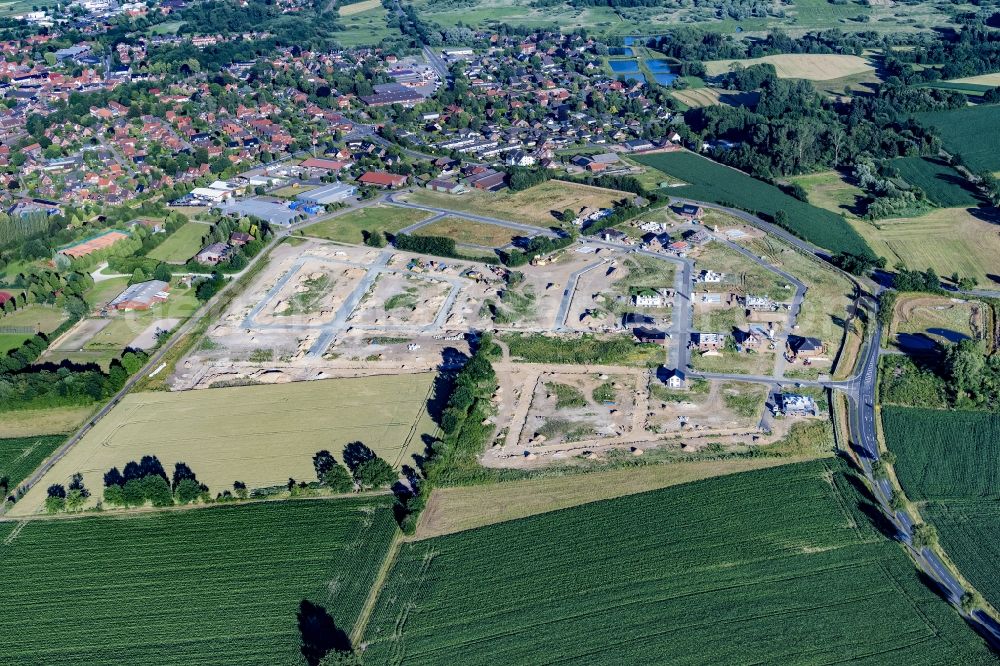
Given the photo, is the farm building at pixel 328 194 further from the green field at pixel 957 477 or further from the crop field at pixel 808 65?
the crop field at pixel 808 65

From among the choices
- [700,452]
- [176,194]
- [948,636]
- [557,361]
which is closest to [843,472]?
[700,452]

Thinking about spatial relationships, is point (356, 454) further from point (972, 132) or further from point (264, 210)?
point (972, 132)

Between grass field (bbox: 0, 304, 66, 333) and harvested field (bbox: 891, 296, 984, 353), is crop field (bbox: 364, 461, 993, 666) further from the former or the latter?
grass field (bbox: 0, 304, 66, 333)

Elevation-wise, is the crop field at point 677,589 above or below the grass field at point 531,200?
below

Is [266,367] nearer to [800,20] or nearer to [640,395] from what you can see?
[640,395]

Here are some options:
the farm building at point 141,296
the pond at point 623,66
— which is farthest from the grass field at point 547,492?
the pond at point 623,66

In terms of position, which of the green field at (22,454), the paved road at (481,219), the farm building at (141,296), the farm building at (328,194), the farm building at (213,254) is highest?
the farm building at (328,194)
